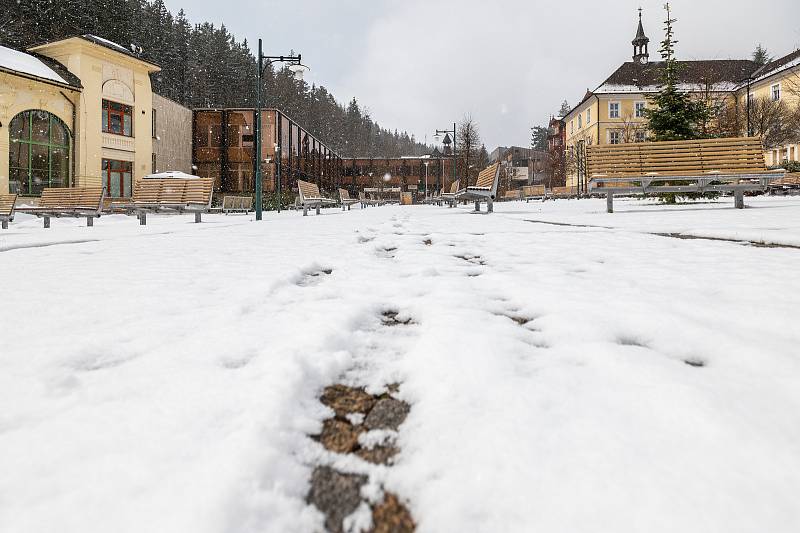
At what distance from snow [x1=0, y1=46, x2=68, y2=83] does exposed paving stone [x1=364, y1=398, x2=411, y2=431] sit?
24.4m

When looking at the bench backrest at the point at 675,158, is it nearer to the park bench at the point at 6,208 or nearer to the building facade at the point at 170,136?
the park bench at the point at 6,208

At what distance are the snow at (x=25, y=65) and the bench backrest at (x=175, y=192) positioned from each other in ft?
40.4

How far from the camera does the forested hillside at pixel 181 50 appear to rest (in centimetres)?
3638

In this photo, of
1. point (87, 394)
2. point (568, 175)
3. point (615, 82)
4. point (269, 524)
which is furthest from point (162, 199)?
point (568, 175)

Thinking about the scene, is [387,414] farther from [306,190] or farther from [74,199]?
[306,190]

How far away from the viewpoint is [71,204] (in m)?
11.0

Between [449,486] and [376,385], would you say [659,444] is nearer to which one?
[449,486]

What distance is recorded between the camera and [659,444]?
104 centimetres

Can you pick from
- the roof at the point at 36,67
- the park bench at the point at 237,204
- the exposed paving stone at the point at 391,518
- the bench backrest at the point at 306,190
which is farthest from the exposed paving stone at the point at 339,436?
the roof at the point at 36,67

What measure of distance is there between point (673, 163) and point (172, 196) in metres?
12.2

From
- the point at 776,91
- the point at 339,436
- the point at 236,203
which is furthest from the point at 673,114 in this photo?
the point at 776,91

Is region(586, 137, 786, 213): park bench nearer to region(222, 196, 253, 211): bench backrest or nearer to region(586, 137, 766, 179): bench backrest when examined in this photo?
region(586, 137, 766, 179): bench backrest

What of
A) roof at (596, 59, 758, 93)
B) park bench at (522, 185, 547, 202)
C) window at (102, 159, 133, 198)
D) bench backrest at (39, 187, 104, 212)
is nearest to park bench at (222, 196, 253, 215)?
window at (102, 159, 133, 198)

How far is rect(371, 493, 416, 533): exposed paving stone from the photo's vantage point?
0.87m
